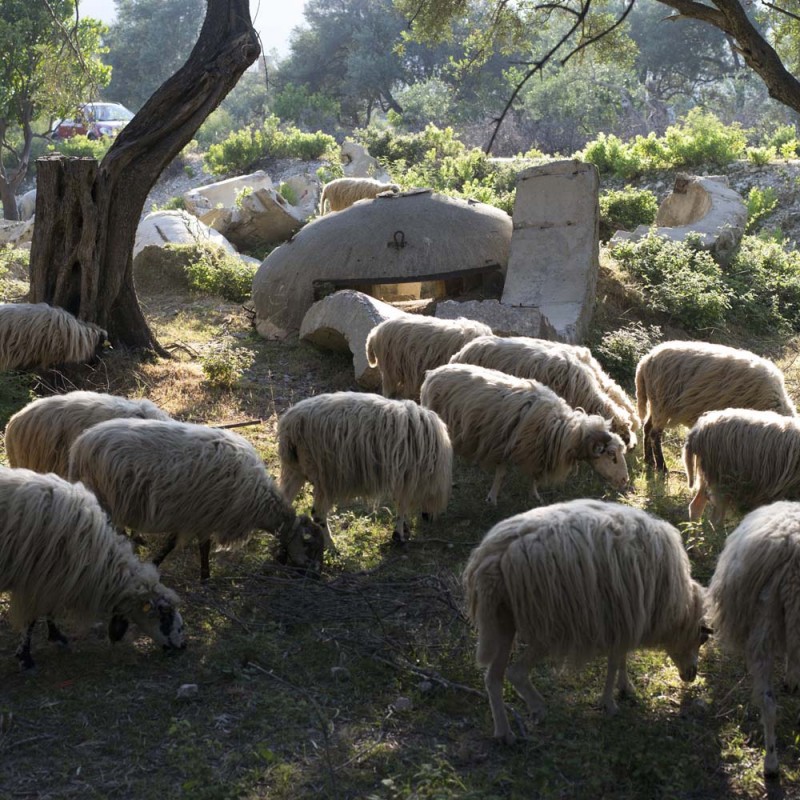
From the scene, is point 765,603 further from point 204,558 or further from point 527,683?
point 204,558

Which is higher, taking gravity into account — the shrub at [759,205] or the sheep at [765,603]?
the shrub at [759,205]

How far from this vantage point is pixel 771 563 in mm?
4266

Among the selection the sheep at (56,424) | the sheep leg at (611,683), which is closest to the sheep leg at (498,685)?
the sheep leg at (611,683)

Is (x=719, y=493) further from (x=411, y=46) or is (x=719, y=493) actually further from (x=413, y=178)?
(x=411, y=46)

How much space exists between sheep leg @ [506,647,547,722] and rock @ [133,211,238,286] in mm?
9982

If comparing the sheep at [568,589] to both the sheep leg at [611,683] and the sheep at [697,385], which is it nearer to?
Answer: the sheep leg at [611,683]

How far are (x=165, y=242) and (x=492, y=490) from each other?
8898 millimetres

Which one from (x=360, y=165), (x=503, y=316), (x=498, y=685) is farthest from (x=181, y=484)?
(x=360, y=165)

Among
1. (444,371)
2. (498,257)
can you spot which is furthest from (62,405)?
(498,257)

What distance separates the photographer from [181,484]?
18.4ft

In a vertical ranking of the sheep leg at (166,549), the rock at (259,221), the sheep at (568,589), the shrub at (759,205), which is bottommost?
the sheep leg at (166,549)

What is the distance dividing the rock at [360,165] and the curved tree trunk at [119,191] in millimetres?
11433

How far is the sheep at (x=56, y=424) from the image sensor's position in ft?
20.6

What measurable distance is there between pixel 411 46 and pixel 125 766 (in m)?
45.8
